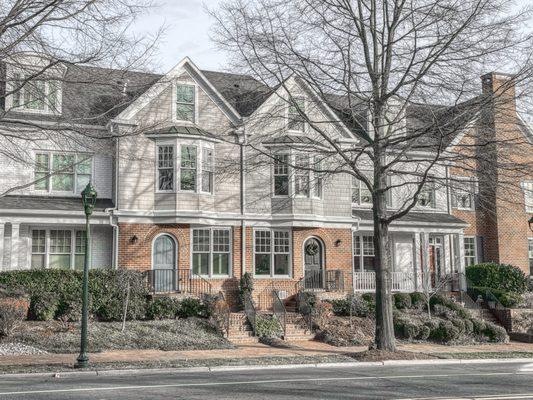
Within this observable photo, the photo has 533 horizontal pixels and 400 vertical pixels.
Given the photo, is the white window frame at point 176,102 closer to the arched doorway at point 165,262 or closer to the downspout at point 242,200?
the downspout at point 242,200

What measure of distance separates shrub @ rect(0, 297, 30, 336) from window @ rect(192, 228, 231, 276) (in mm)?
8366

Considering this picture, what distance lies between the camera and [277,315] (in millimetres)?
24234

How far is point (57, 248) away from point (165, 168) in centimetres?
534

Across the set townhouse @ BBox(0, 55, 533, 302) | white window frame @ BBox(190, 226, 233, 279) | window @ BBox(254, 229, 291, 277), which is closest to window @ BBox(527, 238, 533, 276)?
townhouse @ BBox(0, 55, 533, 302)

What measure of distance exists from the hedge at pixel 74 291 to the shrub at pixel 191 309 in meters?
1.41

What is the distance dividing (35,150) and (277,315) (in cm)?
1161

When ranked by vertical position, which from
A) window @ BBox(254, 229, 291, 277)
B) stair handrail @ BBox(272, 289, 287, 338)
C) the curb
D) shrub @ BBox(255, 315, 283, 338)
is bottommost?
the curb

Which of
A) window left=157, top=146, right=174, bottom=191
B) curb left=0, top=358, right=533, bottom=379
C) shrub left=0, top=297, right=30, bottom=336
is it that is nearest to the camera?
curb left=0, top=358, right=533, bottom=379

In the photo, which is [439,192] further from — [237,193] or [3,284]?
[3,284]

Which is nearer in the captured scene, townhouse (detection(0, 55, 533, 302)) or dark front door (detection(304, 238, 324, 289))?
townhouse (detection(0, 55, 533, 302))

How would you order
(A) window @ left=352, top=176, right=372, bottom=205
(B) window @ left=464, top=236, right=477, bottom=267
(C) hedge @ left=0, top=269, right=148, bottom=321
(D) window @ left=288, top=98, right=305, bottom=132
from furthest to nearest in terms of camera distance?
(B) window @ left=464, top=236, right=477, bottom=267 → (A) window @ left=352, top=176, right=372, bottom=205 → (C) hedge @ left=0, top=269, right=148, bottom=321 → (D) window @ left=288, top=98, right=305, bottom=132

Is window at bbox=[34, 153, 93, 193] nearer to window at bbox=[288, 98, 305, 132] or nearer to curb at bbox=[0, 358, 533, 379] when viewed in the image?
window at bbox=[288, 98, 305, 132]

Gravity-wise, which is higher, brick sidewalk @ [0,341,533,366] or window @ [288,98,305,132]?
window @ [288,98,305,132]

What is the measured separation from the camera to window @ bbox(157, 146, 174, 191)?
25969 millimetres
